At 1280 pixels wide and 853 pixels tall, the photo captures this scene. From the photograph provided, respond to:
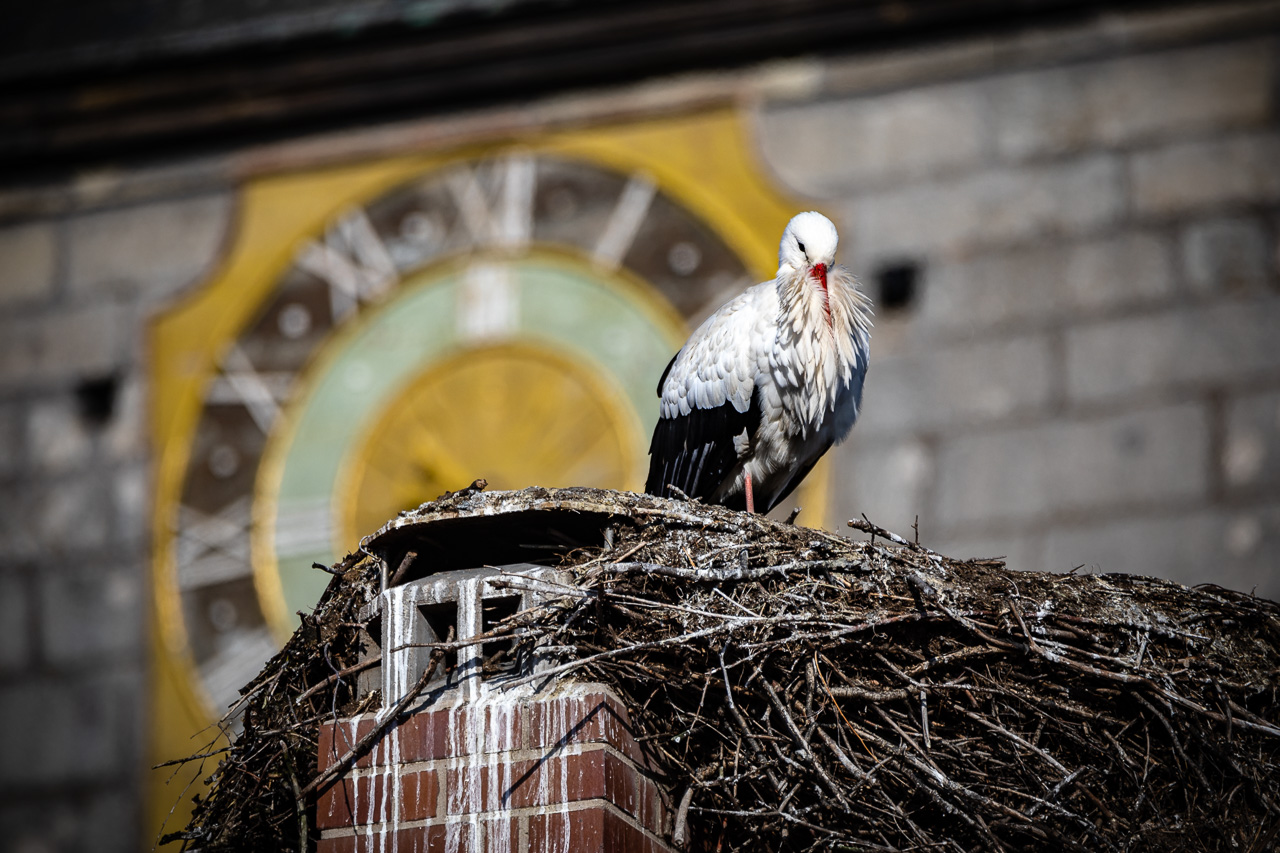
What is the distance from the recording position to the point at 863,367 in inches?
276

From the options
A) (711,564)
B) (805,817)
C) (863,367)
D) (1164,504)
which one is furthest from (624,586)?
(1164,504)

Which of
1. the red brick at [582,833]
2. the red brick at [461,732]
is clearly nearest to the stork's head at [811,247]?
the red brick at [461,732]

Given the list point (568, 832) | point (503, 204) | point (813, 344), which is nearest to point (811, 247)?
point (813, 344)

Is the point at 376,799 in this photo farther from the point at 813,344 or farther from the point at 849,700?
the point at 813,344

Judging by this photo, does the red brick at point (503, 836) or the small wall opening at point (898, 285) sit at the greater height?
the small wall opening at point (898, 285)

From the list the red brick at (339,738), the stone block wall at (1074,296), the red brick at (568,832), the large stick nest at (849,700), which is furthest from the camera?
the stone block wall at (1074,296)

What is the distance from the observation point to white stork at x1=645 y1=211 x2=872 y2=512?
267 inches

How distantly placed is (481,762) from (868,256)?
4.98 m

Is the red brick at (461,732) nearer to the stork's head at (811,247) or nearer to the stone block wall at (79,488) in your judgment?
the stork's head at (811,247)

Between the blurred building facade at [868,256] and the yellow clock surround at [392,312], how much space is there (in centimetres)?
6

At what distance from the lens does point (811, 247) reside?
6.86 m

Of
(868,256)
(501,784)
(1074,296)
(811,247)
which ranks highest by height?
(868,256)

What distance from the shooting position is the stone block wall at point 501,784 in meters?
4.96

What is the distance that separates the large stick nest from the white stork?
108 centimetres
